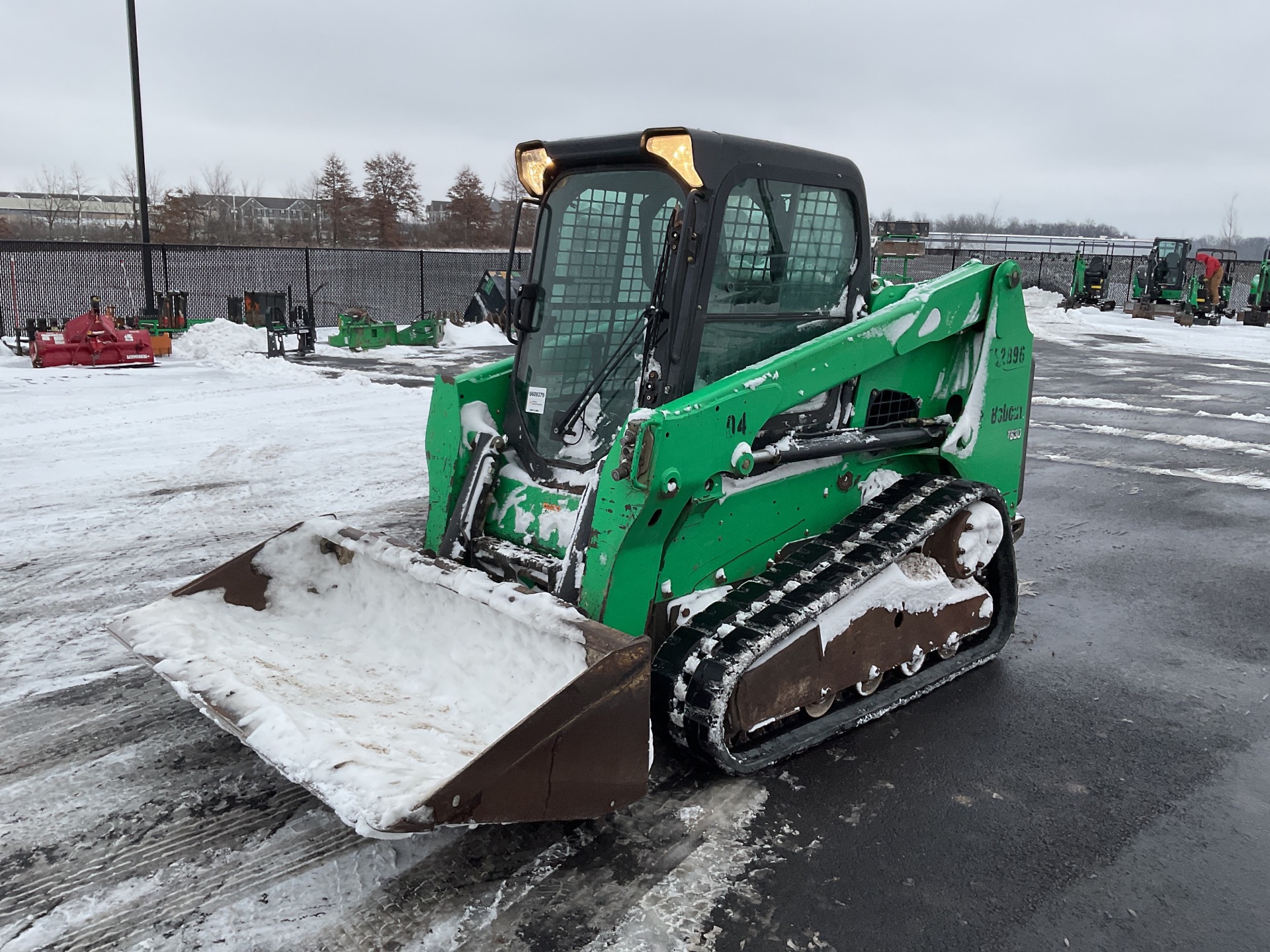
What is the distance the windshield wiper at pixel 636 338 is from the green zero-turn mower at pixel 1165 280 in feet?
102

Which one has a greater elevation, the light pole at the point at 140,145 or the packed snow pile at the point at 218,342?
the light pole at the point at 140,145

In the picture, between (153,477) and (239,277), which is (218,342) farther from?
(239,277)

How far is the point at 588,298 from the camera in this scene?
438 cm

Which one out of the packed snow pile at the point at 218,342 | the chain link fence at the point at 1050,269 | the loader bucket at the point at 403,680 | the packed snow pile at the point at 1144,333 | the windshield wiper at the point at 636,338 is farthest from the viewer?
the chain link fence at the point at 1050,269

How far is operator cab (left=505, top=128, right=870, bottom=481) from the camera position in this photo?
3.76 meters

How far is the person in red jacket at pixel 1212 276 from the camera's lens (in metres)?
29.2

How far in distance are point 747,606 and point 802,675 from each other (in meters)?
0.34

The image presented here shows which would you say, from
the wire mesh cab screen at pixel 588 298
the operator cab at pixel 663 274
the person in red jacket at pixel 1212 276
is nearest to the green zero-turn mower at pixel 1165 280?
the person in red jacket at pixel 1212 276

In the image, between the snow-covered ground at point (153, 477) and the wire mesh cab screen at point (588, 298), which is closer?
the wire mesh cab screen at point (588, 298)

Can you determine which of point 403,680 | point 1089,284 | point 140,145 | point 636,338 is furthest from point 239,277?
point 1089,284

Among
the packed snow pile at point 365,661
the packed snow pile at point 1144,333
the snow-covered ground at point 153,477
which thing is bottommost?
the snow-covered ground at point 153,477

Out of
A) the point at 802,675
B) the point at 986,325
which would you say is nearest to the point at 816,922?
the point at 802,675

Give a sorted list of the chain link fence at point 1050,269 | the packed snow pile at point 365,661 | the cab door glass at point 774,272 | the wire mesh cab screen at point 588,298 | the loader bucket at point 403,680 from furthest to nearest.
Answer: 1. the chain link fence at point 1050,269
2. the wire mesh cab screen at point 588,298
3. the cab door glass at point 774,272
4. the packed snow pile at point 365,661
5. the loader bucket at point 403,680

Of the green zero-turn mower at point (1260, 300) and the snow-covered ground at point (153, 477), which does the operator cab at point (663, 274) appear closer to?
the snow-covered ground at point (153, 477)
